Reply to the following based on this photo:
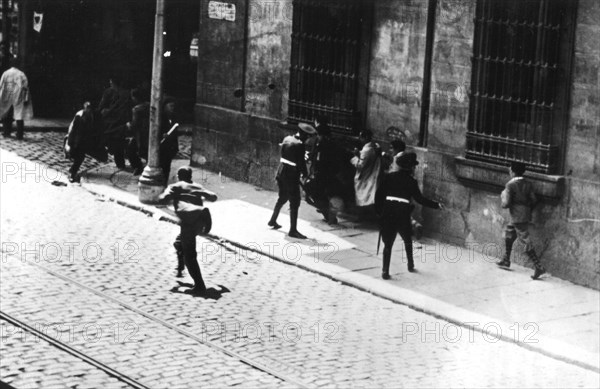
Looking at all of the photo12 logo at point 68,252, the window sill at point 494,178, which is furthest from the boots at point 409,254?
the photo12 logo at point 68,252

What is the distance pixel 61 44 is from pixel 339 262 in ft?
47.0

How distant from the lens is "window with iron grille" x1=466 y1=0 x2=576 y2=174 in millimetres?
14969

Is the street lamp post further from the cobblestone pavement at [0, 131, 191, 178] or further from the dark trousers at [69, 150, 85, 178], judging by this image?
the cobblestone pavement at [0, 131, 191, 178]

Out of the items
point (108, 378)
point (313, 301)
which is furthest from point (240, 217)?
point (108, 378)

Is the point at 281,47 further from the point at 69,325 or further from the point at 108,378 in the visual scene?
the point at 108,378

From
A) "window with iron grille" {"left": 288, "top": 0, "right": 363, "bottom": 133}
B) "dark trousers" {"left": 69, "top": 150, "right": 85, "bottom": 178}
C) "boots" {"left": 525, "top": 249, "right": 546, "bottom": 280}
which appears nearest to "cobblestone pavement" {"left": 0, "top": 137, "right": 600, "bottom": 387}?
"boots" {"left": 525, "top": 249, "right": 546, "bottom": 280}

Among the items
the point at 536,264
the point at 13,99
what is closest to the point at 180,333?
the point at 536,264

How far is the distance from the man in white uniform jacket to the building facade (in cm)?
538

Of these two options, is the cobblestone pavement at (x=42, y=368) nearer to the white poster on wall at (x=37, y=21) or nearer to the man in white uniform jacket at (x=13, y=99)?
the man in white uniform jacket at (x=13, y=99)

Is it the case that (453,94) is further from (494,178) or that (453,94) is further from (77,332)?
(77,332)

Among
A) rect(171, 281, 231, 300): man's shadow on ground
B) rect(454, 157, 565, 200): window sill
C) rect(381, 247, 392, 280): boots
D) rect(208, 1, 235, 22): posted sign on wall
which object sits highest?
rect(208, 1, 235, 22): posted sign on wall

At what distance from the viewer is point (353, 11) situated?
59.3 ft

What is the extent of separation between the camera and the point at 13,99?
24297mm

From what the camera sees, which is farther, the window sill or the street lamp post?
the street lamp post
